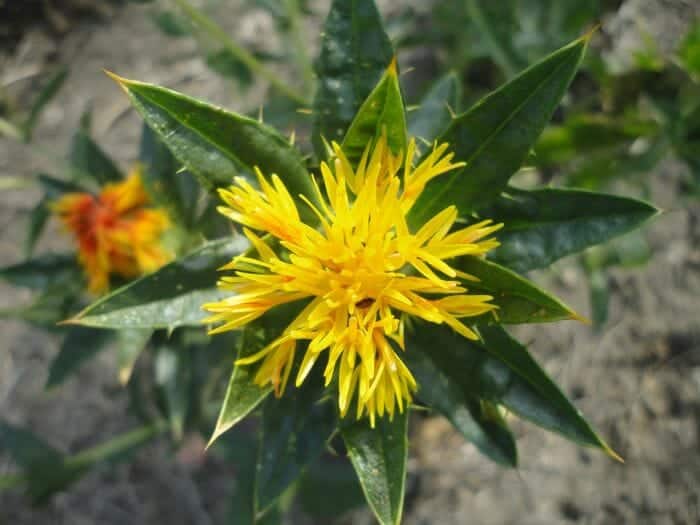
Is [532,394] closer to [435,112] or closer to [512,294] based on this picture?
[512,294]

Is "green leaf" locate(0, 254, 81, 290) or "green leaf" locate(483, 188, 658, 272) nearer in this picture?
"green leaf" locate(483, 188, 658, 272)

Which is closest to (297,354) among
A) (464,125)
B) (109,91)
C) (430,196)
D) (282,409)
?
(282,409)

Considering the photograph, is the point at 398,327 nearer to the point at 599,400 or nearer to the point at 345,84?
the point at 345,84

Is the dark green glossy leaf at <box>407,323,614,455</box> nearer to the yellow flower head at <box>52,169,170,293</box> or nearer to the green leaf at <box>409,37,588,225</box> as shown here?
the green leaf at <box>409,37,588,225</box>

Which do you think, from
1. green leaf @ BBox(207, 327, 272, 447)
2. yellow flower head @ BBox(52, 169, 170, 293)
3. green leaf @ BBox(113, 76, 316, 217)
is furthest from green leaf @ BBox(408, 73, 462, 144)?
yellow flower head @ BBox(52, 169, 170, 293)

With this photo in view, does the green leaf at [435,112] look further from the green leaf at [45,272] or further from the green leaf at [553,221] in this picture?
the green leaf at [45,272]
